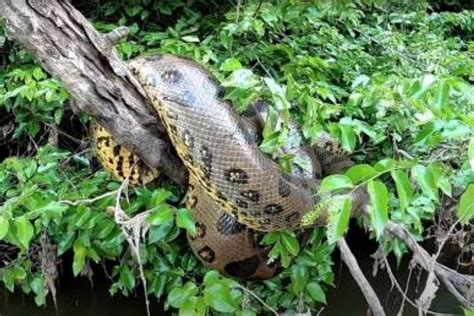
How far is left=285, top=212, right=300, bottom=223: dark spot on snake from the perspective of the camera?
91.0 inches

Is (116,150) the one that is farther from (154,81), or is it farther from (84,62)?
(84,62)

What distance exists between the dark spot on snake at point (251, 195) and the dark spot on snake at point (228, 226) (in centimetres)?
34

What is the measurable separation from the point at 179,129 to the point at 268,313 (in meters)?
1.06

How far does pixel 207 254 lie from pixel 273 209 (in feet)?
1.74

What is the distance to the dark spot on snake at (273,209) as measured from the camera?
2.26 meters

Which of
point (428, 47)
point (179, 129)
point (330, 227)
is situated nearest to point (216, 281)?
point (179, 129)

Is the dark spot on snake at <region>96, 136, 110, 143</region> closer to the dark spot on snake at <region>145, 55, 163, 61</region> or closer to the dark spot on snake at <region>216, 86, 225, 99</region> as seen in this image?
the dark spot on snake at <region>145, 55, 163, 61</region>

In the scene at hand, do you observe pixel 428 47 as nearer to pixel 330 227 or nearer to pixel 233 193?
pixel 233 193

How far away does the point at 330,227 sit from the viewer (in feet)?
4.51

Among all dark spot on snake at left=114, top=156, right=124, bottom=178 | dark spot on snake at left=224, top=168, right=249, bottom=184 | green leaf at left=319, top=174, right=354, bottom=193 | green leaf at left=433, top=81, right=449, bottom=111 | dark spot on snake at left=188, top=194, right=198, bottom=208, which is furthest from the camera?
dark spot on snake at left=114, top=156, right=124, bottom=178

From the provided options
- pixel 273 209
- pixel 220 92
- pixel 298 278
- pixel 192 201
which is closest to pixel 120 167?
pixel 192 201

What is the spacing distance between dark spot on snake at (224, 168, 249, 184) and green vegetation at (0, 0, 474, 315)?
0.56 ft

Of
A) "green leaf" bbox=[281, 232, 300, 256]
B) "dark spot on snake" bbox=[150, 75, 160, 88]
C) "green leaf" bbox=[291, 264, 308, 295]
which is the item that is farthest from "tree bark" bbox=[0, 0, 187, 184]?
"green leaf" bbox=[291, 264, 308, 295]

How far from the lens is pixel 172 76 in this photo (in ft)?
7.61
